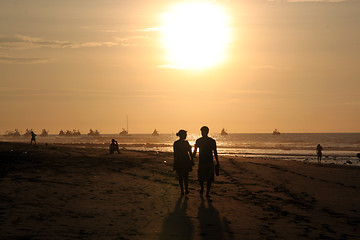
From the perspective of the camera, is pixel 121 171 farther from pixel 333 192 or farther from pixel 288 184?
pixel 333 192

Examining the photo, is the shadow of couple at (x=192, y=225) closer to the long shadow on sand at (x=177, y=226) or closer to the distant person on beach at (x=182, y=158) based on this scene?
the long shadow on sand at (x=177, y=226)

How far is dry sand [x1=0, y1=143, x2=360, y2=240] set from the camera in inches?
284

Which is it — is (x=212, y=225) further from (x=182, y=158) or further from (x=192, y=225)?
(x=182, y=158)

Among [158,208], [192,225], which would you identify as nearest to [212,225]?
[192,225]

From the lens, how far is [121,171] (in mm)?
17078

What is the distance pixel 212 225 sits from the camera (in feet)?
26.0

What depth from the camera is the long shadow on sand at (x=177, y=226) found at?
694 centimetres

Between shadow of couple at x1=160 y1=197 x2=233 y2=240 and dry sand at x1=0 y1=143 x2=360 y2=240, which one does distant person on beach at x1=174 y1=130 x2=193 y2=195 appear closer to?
dry sand at x1=0 y1=143 x2=360 y2=240

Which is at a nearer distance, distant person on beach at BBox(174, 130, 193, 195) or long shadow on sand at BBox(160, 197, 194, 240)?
long shadow on sand at BBox(160, 197, 194, 240)

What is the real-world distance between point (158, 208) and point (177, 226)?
1.92m

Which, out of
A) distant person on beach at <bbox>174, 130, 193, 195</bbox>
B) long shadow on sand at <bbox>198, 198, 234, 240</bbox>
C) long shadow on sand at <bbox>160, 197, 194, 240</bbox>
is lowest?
long shadow on sand at <bbox>198, 198, 234, 240</bbox>

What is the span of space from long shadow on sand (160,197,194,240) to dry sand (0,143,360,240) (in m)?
0.02

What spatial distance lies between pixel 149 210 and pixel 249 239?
298 centimetres

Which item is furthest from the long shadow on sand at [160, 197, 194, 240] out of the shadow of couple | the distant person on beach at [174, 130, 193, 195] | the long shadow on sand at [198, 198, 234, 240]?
the distant person on beach at [174, 130, 193, 195]
